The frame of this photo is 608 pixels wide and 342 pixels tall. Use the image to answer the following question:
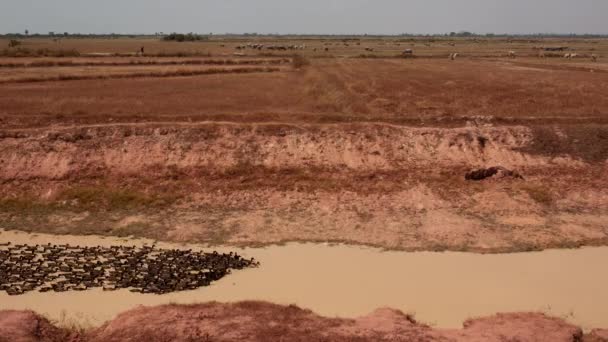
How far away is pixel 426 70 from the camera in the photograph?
49.3m

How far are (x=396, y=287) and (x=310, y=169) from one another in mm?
8860

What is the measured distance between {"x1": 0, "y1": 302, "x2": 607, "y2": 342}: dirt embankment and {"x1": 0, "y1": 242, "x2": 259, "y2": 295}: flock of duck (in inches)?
79.8

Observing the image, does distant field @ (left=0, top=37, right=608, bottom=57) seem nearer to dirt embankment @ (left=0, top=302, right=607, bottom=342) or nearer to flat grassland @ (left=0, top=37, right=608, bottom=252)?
flat grassland @ (left=0, top=37, right=608, bottom=252)

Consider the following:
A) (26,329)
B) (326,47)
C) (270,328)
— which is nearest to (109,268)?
(26,329)

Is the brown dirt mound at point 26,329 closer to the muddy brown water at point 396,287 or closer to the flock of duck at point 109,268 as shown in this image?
the muddy brown water at point 396,287

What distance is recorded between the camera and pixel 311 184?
20828 mm


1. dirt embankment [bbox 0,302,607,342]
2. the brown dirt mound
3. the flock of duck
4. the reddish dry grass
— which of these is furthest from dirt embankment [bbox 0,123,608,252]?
the brown dirt mound

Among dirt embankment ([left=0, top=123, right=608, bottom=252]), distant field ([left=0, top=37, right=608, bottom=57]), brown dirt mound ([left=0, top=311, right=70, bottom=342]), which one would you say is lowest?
brown dirt mound ([left=0, top=311, right=70, bottom=342])

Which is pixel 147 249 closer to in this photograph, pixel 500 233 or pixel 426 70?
pixel 500 233

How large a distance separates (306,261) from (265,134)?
30.7 feet

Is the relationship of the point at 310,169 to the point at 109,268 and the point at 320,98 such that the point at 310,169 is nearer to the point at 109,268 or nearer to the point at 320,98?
the point at 109,268

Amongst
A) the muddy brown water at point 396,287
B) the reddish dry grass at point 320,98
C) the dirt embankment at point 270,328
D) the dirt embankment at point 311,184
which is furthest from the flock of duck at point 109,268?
the reddish dry grass at point 320,98

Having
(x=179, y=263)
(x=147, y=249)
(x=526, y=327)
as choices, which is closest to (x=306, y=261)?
(x=179, y=263)

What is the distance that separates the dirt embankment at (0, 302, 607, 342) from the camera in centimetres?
1052
